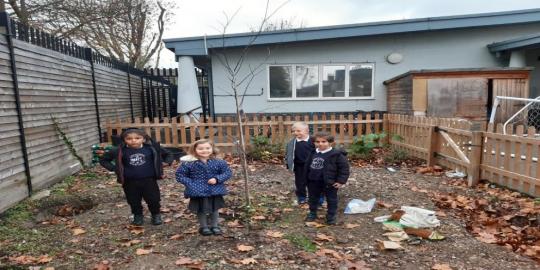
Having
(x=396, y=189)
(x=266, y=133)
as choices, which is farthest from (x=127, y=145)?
(x=266, y=133)

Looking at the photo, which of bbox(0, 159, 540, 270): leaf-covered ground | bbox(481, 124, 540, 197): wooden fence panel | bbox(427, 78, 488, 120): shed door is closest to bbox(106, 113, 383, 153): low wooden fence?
bbox(427, 78, 488, 120): shed door

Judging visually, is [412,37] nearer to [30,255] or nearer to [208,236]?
[208,236]

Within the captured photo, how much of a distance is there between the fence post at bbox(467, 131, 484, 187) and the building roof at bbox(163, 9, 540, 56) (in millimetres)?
6089

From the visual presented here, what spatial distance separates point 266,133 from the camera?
868 centimetres

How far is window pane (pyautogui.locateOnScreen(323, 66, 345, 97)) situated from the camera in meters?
11.5

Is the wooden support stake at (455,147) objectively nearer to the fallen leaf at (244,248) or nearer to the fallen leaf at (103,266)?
the fallen leaf at (244,248)

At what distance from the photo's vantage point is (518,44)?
983 centimetres

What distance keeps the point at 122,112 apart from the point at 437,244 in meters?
9.16

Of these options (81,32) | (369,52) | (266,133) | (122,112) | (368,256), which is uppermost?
(81,32)

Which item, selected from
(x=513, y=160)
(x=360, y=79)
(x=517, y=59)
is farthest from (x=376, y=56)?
(x=513, y=160)

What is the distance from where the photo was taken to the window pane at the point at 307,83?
11492 millimetres

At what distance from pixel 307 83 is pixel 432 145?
5366mm

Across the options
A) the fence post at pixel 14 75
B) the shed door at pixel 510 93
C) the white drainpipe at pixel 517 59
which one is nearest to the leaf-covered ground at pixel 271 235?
the fence post at pixel 14 75

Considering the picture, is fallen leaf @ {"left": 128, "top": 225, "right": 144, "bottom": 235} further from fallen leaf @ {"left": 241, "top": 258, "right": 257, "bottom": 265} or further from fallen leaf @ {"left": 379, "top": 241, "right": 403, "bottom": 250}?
fallen leaf @ {"left": 379, "top": 241, "right": 403, "bottom": 250}
